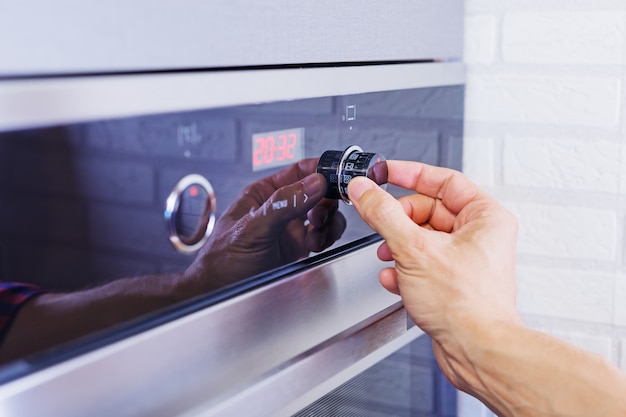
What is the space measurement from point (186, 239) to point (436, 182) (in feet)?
0.99

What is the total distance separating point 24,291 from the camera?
0.35 m

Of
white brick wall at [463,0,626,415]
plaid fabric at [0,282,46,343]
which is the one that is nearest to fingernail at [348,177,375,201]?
plaid fabric at [0,282,46,343]

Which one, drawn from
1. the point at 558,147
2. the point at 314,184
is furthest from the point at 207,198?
the point at 558,147

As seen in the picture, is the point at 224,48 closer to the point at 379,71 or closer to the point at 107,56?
the point at 107,56

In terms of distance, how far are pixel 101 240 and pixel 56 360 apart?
0.06m

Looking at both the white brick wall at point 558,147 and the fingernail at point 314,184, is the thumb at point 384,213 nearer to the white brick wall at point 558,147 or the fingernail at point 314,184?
the fingernail at point 314,184

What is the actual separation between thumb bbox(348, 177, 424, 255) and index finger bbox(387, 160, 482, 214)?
11cm

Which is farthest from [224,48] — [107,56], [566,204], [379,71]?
[566,204]

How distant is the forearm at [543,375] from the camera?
0.53 meters

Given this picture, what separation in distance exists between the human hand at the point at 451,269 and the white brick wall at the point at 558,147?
0.25 m

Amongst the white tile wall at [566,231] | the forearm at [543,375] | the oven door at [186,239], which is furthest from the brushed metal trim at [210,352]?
the white tile wall at [566,231]

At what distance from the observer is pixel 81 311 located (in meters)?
0.38

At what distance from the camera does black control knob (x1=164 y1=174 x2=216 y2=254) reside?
421 mm

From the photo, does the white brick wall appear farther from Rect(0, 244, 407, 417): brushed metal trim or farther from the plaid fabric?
the plaid fabric
